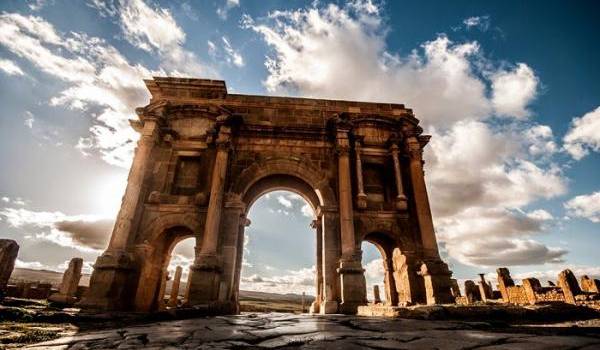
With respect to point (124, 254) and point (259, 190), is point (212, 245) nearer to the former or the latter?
point (124, 254)

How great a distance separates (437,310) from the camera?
16.3 ft

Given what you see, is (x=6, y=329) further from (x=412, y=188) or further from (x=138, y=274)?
(x=412, y=188)

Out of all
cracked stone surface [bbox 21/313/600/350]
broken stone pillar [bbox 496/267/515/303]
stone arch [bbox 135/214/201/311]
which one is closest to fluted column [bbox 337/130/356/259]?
stone arch [bbox 135/214/201/311]

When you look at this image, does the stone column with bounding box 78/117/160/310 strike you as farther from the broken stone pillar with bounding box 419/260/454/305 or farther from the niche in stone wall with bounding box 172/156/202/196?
the broken stone pillar with bounding box 419/260/454/305

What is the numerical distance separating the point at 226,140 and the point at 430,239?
8.07 metres

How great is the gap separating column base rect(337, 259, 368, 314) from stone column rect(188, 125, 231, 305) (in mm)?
3808

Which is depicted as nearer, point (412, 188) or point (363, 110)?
point (412, 188)

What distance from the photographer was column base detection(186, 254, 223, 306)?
27.3 feet

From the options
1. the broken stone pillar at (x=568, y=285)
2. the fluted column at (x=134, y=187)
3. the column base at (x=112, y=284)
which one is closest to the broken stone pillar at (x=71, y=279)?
the column base at (x=112, y=284)

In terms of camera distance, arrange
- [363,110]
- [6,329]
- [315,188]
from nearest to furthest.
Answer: [6,329]
[315,188]
[363,110]

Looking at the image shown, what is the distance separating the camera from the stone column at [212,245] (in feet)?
27.6

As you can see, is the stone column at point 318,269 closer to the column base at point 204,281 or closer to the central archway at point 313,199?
the central archway at point 313,199

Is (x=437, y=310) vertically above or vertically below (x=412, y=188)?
below

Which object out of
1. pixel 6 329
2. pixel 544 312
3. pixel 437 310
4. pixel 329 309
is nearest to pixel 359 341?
pixel 437 310
